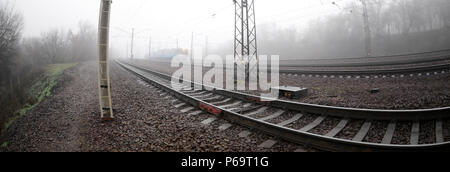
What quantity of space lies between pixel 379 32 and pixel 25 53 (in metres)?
68.2

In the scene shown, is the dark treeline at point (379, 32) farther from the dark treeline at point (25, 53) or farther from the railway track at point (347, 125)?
the dark treeline at point (25, 53)

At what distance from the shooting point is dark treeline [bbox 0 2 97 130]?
1441cm

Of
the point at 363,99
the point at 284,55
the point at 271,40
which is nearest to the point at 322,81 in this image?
the point at 363,99

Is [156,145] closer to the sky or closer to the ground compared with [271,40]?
closer to the ground

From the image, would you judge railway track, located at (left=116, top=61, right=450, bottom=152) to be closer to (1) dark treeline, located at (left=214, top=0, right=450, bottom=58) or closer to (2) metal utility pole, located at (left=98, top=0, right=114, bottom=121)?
(2) metal utility pole, located at (left=98, top=0, right=114, bottom=121)

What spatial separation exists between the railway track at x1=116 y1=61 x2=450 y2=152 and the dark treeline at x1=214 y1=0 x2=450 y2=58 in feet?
87.5

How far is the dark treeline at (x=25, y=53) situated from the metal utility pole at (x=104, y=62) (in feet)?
18.3

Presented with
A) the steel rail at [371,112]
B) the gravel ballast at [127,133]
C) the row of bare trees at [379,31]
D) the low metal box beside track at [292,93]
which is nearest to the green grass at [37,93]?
the gravel ballast at [127,133]

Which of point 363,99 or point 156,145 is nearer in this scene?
point 156,145

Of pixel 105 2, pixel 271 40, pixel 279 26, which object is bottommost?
pixel 105 2

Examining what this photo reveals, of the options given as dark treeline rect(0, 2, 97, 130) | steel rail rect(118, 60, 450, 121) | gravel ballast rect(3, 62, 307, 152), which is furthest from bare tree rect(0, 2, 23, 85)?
steel rail rect(118, 60, 450, 121)

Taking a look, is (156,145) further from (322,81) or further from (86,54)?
(86,54)
